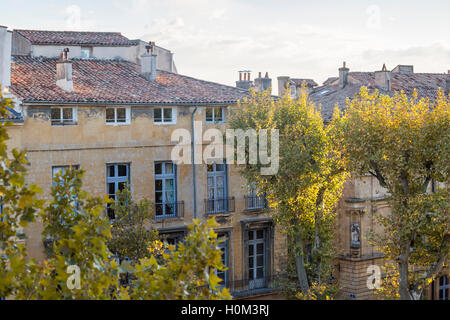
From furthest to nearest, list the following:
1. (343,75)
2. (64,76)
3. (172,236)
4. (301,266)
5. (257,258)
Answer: (343,75), (257,258), (172,236), (301,266), (64,76)

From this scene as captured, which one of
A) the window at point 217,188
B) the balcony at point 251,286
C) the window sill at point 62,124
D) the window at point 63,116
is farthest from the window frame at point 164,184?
the balcony at point 251,286

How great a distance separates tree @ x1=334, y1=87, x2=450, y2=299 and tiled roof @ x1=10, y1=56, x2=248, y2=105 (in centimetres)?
743

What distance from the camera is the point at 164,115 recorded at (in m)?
28.8

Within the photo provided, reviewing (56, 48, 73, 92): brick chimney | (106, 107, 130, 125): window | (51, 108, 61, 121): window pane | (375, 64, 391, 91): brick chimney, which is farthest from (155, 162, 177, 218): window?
(375, 64, 391, 91): brick chimney

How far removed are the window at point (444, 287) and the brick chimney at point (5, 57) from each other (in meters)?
25.8

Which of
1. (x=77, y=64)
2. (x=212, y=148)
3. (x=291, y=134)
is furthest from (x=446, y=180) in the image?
(x=77, y=64)

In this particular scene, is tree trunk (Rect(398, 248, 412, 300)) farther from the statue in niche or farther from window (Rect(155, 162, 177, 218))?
the statue in niche

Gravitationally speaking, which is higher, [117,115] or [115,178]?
[117,115]

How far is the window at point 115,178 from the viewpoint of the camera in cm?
2717

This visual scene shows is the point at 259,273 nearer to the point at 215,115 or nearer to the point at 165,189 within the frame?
the point at 165,189

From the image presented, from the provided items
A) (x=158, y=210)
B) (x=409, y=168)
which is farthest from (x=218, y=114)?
(x=409, y=168)

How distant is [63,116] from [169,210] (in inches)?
239

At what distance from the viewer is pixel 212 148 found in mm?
29578
